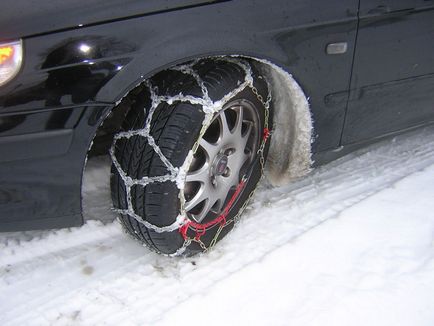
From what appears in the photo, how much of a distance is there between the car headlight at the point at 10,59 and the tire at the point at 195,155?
505 mm

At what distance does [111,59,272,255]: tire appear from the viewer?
1808mm

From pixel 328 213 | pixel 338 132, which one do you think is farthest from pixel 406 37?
pixel 328 213

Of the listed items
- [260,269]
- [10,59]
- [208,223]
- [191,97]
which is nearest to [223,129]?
[191,97]

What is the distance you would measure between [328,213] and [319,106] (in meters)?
0.61

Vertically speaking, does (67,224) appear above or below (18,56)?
below

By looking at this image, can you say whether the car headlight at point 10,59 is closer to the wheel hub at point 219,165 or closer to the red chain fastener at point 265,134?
the wheel hub at point 219,165

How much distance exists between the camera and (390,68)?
2.25m

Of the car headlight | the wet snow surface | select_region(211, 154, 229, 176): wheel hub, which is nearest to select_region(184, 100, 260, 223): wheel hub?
select_region(211, 154, 229, 176): wheel hub

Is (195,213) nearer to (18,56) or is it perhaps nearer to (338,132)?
(338,132)

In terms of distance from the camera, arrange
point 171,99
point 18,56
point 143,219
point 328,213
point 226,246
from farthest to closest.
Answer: point 328,213
point 226,246
point 143,219
point 171,99
point 18,56

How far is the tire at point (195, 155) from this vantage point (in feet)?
5.93

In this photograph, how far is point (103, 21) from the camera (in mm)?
1557

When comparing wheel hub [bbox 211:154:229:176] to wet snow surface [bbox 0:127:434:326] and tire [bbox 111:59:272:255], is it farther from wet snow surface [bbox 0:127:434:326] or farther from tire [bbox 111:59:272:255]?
wet snow surface [bbox 0:127:434:326]

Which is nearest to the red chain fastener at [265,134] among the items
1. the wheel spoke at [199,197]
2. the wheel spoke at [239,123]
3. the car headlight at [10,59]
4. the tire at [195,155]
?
the tire at [195,155]
